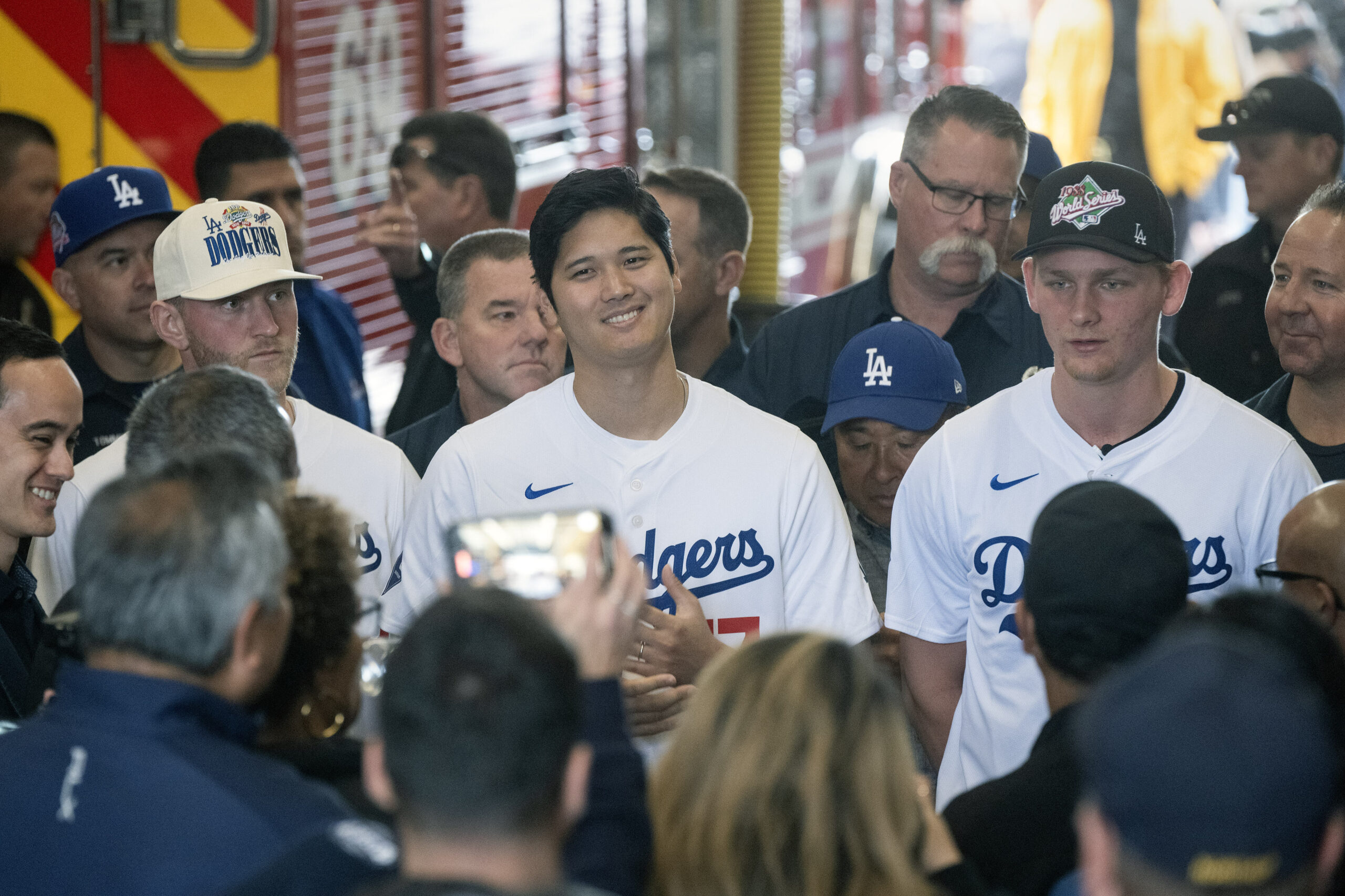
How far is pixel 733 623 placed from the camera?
8.83 ft

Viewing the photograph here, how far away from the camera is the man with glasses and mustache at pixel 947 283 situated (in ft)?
12.6

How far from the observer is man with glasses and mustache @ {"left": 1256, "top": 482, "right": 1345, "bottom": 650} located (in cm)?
222

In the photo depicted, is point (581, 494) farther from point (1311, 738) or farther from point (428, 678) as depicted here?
point (1311, 738)

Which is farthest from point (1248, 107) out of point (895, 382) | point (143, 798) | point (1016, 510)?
point (143, 798)

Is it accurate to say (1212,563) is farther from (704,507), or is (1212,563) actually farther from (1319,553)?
(704,507)

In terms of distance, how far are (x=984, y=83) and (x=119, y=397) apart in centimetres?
979

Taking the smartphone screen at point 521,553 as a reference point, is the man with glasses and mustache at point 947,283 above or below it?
below

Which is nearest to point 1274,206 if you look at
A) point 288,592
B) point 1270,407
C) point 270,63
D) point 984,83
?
point 1270,407

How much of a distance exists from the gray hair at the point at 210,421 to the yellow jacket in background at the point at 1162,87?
10.00 m

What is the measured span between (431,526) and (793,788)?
1.38 meters

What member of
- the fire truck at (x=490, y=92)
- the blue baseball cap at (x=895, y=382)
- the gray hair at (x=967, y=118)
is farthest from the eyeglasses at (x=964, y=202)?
the fire truck at (x=490, y=92)

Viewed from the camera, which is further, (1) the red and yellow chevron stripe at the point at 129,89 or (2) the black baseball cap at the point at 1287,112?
(2) the black baseball cap at the point at 1287,112

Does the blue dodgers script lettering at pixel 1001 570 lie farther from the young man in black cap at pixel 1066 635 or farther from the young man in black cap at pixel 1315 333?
the young man in black cap at pixel 1315 333

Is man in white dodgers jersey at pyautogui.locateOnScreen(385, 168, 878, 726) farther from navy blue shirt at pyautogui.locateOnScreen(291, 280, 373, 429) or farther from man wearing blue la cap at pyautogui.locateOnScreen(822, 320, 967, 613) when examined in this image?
navy blue shirt at pyautogui.locateOnScreen(291, 280, 373, 429)
